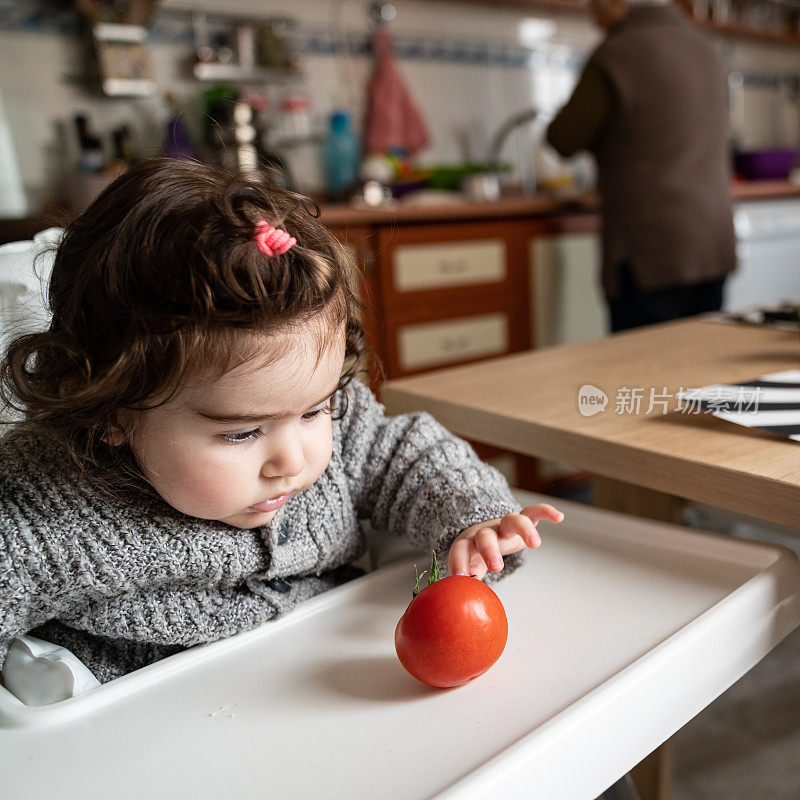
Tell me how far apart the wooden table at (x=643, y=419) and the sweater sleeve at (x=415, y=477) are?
0.20 feet

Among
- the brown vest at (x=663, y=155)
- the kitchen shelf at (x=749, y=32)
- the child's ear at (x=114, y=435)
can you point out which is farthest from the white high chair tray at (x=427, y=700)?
the kitchen shelf at (x=749, y=32)

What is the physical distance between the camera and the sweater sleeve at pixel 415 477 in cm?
69

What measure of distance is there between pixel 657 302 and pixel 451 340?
0.61m

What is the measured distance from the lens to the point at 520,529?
0.61m

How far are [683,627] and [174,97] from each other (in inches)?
93.4

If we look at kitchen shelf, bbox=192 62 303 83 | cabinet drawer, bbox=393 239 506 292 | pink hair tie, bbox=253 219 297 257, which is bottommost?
cabinet drawer, bbox=393 239 506 292

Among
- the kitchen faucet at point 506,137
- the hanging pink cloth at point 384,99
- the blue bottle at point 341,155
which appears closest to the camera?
the blue bottle at point 341,155

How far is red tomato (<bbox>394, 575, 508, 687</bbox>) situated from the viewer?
50cm

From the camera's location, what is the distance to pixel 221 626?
679 mm

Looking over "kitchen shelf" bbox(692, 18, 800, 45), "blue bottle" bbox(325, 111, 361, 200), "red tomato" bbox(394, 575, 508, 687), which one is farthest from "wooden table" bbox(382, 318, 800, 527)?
"kitchen shelf" bbox(692, 18, 800, 45)

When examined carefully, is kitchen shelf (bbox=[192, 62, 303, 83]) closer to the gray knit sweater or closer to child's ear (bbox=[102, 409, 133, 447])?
the gray knit sweater

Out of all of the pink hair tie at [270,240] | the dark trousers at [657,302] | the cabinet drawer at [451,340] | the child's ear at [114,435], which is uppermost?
the pink hair tie at [270,240]

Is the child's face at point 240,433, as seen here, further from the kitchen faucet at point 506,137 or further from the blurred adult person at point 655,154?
the kitchen faucet at point 506,137

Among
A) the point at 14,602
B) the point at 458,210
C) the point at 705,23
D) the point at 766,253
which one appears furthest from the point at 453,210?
the point at 705,23
